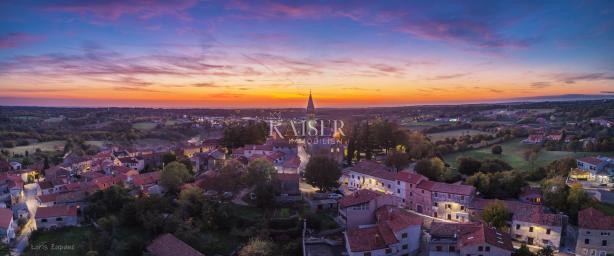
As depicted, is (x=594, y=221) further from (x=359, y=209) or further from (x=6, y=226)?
(x=6, y=226)

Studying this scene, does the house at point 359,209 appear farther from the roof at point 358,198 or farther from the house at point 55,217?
the house at point 55,217

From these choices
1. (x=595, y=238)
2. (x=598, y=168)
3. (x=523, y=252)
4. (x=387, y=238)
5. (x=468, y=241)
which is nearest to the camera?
(x=468, y=241)

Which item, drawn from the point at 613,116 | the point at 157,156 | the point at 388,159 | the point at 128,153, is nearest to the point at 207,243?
the point at 388,159

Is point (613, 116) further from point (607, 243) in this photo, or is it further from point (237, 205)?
point (237, 205)

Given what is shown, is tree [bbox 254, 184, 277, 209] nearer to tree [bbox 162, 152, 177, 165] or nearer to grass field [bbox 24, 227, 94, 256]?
grass field [bbox 24, 227, 94, 256]

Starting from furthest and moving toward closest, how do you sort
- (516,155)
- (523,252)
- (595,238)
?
(516,155)
(595,238)
(523,252)

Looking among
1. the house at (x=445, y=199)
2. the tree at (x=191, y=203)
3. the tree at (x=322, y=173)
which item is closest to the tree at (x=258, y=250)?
the tree at (x=191, y=203)

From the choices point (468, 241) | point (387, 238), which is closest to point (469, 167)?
point (468, 241)

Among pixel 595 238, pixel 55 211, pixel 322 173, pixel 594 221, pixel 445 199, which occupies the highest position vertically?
pixel 322 173
